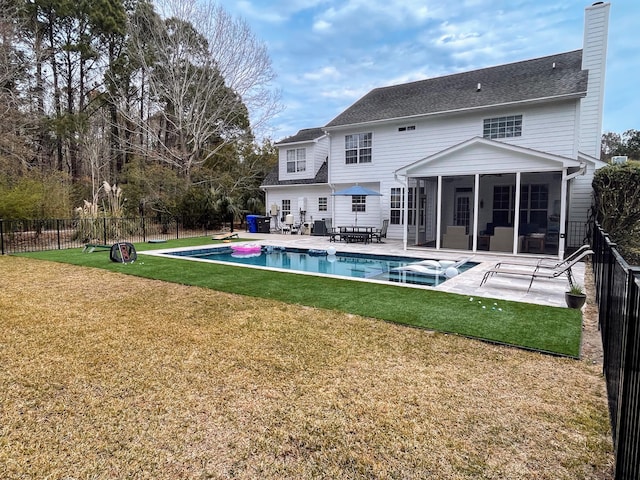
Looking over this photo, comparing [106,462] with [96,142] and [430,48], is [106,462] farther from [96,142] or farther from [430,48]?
[96,142]

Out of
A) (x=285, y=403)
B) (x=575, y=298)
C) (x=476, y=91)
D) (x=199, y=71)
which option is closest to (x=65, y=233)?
(x=199, y=71)

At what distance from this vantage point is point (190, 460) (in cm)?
240

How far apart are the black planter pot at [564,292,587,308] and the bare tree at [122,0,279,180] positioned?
70.5 feet

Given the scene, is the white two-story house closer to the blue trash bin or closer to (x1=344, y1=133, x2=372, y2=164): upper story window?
(x1=344, y1=133, x2=372, y2=164): upper story window

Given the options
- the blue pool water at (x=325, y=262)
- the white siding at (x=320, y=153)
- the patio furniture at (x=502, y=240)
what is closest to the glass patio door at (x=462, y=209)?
the patio furniture at (x=502, y=240)

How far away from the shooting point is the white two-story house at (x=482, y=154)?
11.6m

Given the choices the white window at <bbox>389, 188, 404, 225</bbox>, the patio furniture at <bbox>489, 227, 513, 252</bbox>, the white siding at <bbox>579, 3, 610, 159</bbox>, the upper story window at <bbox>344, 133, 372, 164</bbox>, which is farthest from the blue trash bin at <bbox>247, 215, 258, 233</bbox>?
the white siding at <bbox>579, 3, 610, 159</bbox>

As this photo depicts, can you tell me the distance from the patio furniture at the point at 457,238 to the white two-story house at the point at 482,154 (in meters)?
0.03

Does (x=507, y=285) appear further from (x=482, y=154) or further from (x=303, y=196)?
(x=303, y=196)

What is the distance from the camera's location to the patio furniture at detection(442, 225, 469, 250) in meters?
12.4

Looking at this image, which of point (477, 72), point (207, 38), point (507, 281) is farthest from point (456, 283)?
point (207, 38)

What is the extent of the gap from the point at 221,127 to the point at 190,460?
25063 millimetres

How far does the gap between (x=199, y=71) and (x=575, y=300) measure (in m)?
23.5

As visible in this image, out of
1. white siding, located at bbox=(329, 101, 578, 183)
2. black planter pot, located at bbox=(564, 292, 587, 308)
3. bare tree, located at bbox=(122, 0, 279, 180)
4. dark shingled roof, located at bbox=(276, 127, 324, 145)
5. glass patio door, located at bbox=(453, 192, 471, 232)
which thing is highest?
bare tree, located at bbox=(122, 0, 279, 180)
